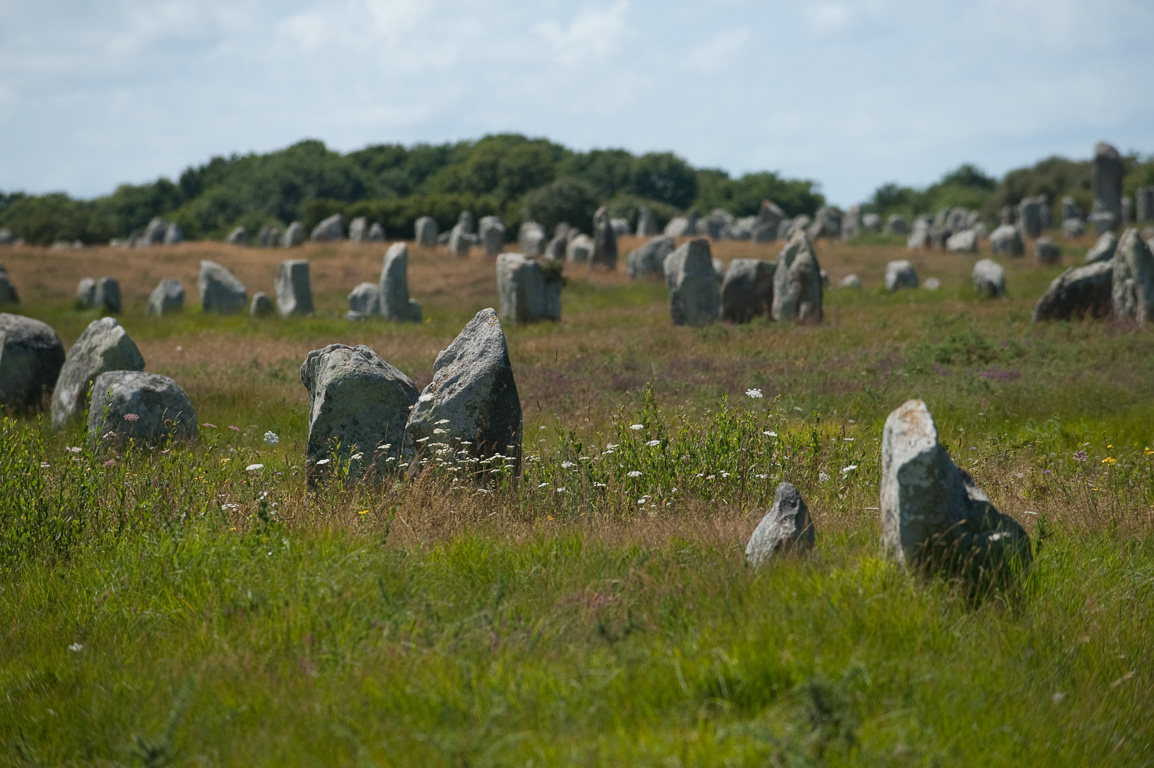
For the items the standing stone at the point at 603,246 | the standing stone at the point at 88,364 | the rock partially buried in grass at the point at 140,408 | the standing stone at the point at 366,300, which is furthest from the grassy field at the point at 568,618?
the standing stone at the point at 603,246

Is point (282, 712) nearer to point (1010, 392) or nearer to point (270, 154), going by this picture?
point (1010, 392)

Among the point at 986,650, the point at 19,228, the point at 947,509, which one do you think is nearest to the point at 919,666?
the point at 986,650

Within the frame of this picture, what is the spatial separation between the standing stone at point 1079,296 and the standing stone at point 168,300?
2394cm

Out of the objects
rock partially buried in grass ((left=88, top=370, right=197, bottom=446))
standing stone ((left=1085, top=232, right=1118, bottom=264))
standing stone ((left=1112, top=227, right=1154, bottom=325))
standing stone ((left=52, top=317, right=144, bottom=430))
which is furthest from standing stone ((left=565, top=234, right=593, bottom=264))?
rock partially buried in grass ((left=88, top=370, right=197, bottom=446))

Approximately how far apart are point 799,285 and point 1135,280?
6.65 m

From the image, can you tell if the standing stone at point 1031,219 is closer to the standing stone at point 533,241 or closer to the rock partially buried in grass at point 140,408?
the standing stone at point 533,241

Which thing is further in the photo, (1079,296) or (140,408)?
(1079,296)

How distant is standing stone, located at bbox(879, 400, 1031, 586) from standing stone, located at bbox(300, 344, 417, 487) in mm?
4236

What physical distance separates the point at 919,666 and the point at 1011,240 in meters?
38.3

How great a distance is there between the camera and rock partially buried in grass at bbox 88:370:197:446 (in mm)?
10242

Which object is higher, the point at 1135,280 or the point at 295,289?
the point at 295,289

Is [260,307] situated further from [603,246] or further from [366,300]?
[603,246]

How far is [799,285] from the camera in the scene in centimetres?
2167

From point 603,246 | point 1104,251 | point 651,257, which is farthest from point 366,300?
point 1104,251
